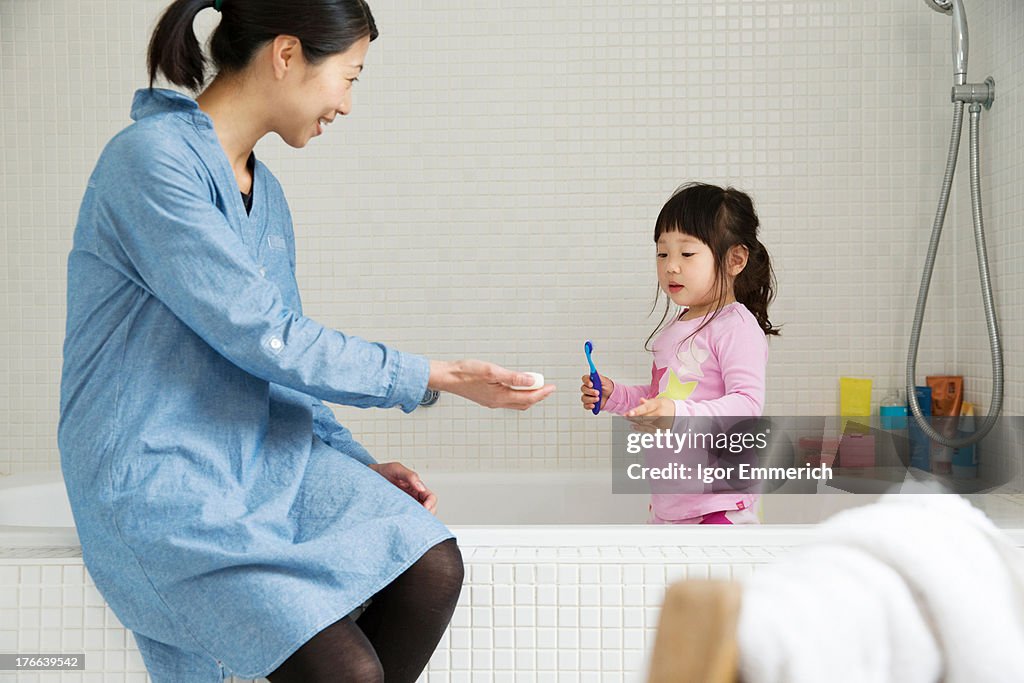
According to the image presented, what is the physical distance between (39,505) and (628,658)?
135 cm

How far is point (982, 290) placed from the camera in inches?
80.5

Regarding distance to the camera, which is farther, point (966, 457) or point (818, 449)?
point (818, 449)

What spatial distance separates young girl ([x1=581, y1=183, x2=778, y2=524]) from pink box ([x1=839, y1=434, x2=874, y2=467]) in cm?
51

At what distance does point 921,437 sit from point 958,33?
2.88 ft

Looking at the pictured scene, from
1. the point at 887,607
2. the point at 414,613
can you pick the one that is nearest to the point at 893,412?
the point at 414,613

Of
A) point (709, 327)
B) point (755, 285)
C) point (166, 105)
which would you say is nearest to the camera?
point (166, 105)

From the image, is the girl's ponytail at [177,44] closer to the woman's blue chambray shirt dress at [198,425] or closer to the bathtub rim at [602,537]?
the woman's blue chambray shirt dress at [198,425]

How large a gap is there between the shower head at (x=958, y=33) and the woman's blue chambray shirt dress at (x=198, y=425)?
1534 mm

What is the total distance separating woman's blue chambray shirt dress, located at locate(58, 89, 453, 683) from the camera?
1.02m

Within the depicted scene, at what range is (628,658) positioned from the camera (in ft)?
4.02

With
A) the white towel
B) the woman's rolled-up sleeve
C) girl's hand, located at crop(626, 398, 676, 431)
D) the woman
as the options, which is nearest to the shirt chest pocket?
the woman

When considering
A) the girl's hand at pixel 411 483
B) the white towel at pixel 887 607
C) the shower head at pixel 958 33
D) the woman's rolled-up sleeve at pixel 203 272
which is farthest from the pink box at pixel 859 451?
the white towel at pixel 887 607

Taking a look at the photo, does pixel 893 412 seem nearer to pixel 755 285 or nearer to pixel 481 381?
pixel 755 285

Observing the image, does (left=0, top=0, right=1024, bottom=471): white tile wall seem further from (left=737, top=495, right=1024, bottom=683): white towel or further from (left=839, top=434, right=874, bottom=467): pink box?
(left=737, top=495, right=1024, bottom=683): white towel
